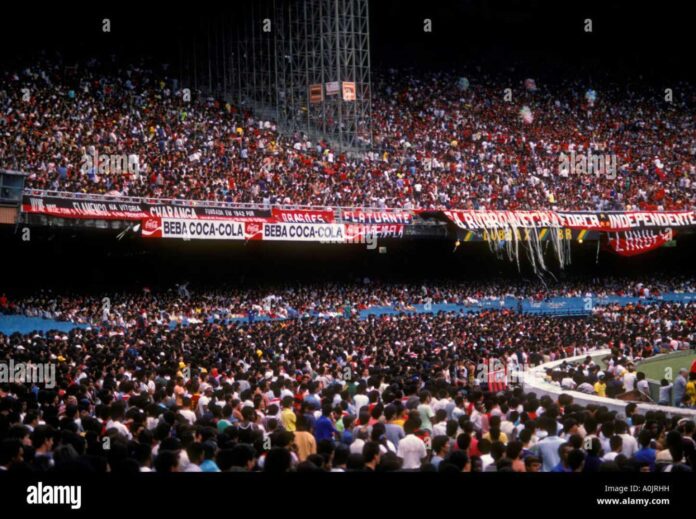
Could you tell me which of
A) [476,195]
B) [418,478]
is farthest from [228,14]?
[418,478]

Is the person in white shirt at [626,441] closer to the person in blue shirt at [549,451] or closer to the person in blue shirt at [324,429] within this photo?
the person in blue shirt at [549,451]

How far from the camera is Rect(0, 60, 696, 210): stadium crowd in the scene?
119 ft

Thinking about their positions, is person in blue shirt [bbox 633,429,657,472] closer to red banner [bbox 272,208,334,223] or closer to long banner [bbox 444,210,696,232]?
Result: red banner [bbox 272,208,334,223]

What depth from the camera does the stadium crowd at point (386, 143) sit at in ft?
119

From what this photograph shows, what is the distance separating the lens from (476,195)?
4497 cm

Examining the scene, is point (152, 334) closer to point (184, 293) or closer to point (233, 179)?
point (184, 293)

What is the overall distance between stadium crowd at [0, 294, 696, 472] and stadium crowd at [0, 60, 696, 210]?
42.0 ft

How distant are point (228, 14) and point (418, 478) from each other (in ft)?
148

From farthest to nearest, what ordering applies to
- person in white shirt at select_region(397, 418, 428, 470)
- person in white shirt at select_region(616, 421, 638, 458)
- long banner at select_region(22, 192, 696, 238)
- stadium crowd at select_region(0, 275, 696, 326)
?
long banner at select_region(22, 192, 696, 238), stadium crowd at select_region(0, 275, 696, 326), person in white shirt at select_region(616, 421, 638, 458), person in white shirt at select_region(397, 418, 428, 470)

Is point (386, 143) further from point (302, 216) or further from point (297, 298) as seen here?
point (297, 298)

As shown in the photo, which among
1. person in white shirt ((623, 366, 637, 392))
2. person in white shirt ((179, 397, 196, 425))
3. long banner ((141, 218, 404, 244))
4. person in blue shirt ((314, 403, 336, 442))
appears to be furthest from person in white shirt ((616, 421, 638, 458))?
long banner ((141, 218, 404, 244))

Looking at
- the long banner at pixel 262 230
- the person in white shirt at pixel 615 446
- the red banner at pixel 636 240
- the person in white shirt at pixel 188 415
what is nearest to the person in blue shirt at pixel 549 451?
the person in white shirt at pixel 615 446

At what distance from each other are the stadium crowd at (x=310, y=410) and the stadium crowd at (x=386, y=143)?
12806 mm

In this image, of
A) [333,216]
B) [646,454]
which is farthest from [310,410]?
[333,216]
